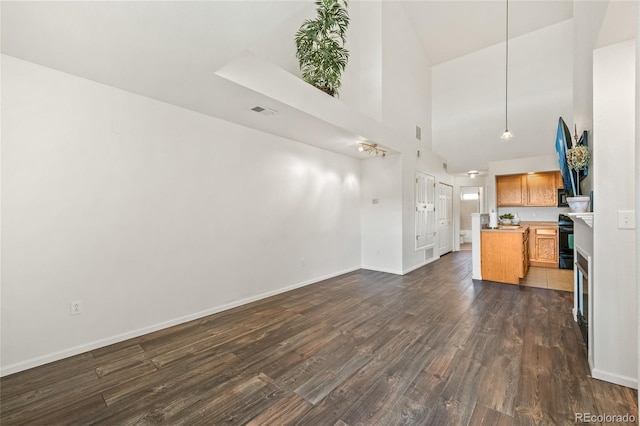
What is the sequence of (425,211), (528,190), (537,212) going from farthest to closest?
(537,212), (528,190), (425,211)

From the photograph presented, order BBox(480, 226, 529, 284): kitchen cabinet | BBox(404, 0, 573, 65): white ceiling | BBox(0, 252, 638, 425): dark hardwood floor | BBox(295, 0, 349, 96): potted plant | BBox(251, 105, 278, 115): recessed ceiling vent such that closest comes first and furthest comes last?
BBox(0, 252, 638, 425): dark hardwood floor < BBox(251, 105, 278, 115): recessed ceiling vent < BBox(295, 0, 349, 96): potted plant < BBox(480, 226, 529, 284): kitchen cabinet < BBox(404, 0, 573, 65): white ceiling

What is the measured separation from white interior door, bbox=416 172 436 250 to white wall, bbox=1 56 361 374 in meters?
3.34

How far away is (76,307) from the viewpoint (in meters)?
2.41

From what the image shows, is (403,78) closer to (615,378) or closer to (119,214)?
(615,378)

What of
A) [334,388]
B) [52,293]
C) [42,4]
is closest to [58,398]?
[52,293]

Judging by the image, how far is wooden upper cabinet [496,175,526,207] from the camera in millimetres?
6828

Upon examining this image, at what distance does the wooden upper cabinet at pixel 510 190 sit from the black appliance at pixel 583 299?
4729mm

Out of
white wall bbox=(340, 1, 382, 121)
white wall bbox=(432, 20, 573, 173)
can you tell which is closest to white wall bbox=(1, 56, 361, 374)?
white wall bbox=(340, 1, 382, 121)

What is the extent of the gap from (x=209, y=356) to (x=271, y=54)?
11.5 feet

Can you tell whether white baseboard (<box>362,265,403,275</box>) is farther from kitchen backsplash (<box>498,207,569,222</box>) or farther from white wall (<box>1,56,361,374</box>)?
kitchen backsplash (<box>498,207,569,222</box>)

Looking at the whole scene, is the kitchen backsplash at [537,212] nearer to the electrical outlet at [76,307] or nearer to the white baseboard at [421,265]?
the white baseboard at [421,265]

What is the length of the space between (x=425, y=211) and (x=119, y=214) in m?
5.84

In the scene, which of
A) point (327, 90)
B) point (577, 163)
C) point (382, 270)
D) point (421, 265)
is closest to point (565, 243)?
point (421, 265)

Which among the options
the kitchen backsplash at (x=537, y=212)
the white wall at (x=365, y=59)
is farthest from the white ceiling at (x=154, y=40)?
the kitchen backsplash at (x=537, y=212)
